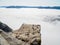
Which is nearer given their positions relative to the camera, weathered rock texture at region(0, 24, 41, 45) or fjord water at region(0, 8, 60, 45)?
weathered rock texture at region(0, 24, 41, 45)

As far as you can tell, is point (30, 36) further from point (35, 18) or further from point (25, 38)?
point (35, 18)

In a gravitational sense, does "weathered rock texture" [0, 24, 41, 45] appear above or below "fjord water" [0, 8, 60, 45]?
above

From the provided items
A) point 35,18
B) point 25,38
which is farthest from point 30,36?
point 35,18

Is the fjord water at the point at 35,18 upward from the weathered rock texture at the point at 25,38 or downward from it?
downward

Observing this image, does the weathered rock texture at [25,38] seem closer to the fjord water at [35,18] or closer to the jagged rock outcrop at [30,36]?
the jagged rock outcrop at [30,36]

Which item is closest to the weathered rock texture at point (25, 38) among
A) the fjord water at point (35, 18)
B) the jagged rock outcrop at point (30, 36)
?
the jagged rock outcrop at point (30, 36)

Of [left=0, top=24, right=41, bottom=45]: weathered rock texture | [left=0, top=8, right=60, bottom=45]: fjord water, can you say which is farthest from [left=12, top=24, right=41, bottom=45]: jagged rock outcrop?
[left=0, top=8, right=60, bottom=45]: fjord water

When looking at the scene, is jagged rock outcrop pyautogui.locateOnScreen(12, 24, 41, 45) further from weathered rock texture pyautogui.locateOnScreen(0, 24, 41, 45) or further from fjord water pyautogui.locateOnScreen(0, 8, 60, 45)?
fjord water pyautogui.locateOnScreen(0, 8, 60, 45)

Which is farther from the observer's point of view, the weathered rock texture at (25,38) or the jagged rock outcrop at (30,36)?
the jagged rock outcrop at (30,36)

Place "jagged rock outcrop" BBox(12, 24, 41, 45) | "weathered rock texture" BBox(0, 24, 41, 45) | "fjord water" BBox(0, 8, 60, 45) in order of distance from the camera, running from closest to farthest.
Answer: "weathered rock texture" BBox(0, 24, 41, 45) → "jagged rock outcrop" BBox(12, 24, 41, 45) → "fjord water" BBox(0, 8, 60, 45)

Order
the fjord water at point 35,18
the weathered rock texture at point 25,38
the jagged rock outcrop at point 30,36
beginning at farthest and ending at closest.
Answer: the fjord water at point 35,18 → the jagged rock outcrop at point 30,36 → the weathered rock texture at point 25,38
